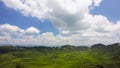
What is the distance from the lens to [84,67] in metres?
185

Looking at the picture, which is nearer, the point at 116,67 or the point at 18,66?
the point at 18,66

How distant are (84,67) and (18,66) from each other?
7639cm

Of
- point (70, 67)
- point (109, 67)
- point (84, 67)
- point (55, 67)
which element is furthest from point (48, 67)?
point (109, 67)

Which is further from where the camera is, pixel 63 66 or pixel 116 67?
pixel 63 66

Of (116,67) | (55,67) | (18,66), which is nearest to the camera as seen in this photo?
(18,66)

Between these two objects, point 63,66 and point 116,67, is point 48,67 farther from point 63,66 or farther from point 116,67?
point 116,67

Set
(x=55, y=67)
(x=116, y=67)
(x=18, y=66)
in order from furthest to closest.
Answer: (x=55, y=67)
(x=116, y=67)
(x=18, y=66)

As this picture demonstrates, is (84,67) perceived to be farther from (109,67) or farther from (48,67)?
(48,67)

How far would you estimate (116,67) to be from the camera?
596ft

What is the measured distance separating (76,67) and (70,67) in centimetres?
617

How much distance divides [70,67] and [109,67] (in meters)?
38.9

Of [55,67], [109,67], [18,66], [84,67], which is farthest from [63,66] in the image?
[18,66]

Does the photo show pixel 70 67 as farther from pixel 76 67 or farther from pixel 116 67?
pixel 116 67

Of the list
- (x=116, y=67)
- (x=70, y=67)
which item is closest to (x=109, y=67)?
(x=116, y=67)
